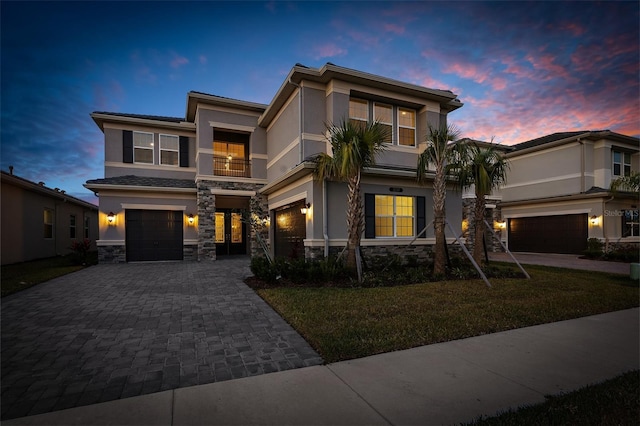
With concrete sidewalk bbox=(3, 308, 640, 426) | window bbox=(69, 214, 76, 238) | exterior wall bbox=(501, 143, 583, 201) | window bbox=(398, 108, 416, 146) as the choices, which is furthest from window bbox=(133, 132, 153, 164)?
exterior wall bbox=(501, 143, 583, 201)

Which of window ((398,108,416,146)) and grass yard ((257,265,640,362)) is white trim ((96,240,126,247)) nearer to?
grass yard ((257,265,640,362))

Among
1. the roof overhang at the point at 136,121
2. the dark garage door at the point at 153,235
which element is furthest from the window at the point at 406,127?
the dark garage door at the point at 153,235

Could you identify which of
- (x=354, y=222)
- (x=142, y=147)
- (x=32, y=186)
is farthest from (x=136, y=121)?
(x=354, y=222)

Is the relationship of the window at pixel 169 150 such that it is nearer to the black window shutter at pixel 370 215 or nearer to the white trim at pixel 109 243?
the white trim at pixel 109 243

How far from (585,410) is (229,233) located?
18029 millimetres

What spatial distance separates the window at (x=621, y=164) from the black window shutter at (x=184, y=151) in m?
25.0

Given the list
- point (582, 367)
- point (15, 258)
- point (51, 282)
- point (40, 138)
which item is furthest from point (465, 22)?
point (15, 258)

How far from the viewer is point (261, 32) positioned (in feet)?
34.7

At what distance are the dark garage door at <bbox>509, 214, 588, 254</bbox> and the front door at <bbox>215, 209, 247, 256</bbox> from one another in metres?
18.6

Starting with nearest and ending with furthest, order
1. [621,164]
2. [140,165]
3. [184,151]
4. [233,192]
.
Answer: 1. [233,192]
2. [140,165]
3. [184,151]
4. [621,164]

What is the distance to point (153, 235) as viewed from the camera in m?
14.9

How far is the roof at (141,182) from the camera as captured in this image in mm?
13477

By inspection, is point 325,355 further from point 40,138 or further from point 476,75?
point 40,138

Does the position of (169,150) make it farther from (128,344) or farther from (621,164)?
(621,164)
